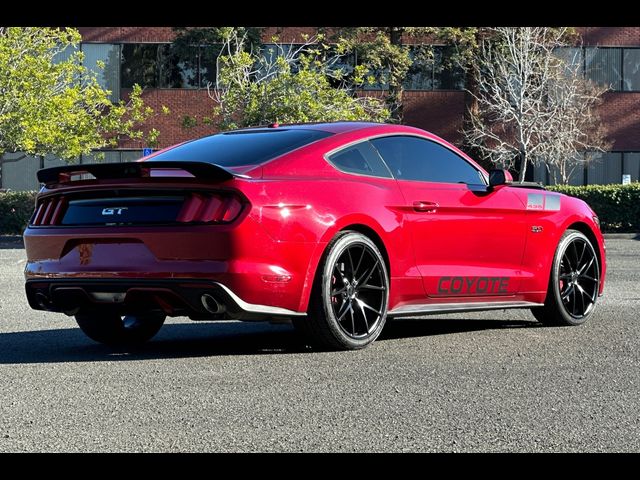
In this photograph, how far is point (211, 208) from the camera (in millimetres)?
7109

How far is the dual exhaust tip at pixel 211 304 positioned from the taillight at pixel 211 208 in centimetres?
46

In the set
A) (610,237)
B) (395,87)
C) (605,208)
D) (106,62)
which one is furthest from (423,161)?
(106,62)

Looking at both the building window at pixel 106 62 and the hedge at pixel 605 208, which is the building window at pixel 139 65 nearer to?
the building window at pixel 106 62

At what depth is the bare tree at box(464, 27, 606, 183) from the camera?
1587 inches

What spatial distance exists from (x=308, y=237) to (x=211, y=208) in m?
0.67

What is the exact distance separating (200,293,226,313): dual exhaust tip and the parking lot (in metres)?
0.36

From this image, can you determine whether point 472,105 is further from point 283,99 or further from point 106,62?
point 106,62

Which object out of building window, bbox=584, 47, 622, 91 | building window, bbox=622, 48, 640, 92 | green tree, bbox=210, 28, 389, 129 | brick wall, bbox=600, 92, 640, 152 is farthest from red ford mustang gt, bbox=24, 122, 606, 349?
building window, bbox=622, 48, 640, 92

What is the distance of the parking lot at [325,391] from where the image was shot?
502 cm

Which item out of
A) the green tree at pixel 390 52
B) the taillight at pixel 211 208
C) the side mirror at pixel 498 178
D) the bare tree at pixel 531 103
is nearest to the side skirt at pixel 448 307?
the side mirror at pixel 498 178

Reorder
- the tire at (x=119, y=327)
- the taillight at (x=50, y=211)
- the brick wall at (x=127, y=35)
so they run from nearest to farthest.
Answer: the taillight at (x=50, y=211)
the tire at (x=119, y=327)
the brick wall at (x=127, y=35)

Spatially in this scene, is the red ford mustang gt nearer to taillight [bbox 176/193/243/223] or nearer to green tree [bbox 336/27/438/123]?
taillight [bbox 176/193/243/223]

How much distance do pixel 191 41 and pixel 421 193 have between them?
34.4 m
